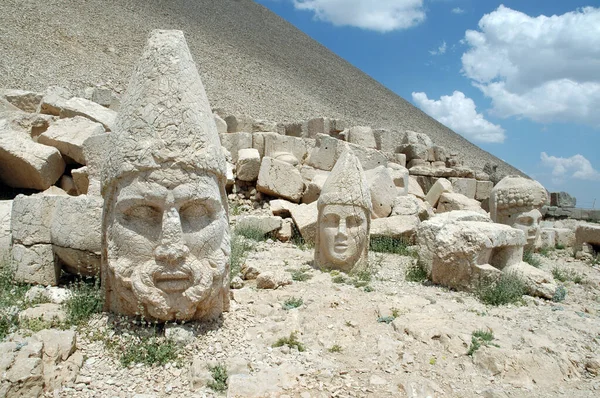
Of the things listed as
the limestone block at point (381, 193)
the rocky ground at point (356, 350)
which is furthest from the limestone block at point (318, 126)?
the rocky ground at point (356, 350)

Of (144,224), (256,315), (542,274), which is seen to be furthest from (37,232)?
(542,274)

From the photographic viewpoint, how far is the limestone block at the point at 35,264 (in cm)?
408

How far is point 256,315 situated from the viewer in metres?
4.00

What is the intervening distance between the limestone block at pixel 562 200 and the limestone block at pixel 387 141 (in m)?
5.87

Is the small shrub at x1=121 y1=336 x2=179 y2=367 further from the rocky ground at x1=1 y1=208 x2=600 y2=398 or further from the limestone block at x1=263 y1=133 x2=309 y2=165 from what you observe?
the limestone block at x1=263 y1=133 x2=309 y2=165

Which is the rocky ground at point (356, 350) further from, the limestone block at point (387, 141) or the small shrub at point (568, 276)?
the limestone block at point (387, 141)

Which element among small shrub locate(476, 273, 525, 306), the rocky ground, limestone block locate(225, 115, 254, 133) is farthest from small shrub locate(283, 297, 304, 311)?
limestone block locate(225, 115, 254, 133)

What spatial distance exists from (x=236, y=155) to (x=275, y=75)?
2851 cm

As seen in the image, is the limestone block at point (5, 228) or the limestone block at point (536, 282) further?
the limestone block at point (536, 282)

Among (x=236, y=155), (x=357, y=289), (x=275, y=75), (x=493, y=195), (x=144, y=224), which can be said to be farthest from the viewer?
(x=275, y=75)

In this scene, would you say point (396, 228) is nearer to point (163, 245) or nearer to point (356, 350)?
point (356, 350)

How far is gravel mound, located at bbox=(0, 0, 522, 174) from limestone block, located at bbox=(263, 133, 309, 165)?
1084 cm

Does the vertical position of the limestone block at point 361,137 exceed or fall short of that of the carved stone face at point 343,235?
it exceeds it

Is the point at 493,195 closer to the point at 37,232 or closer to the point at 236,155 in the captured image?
the point at 236,155
